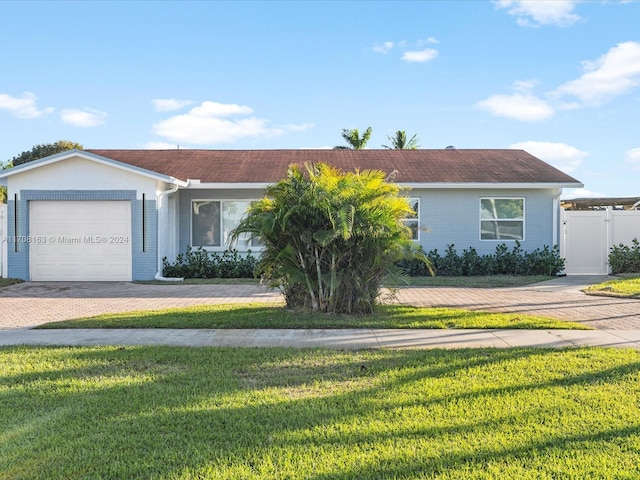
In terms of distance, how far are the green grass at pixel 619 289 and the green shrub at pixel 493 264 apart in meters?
2.72

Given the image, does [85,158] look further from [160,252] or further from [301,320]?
[301,320]

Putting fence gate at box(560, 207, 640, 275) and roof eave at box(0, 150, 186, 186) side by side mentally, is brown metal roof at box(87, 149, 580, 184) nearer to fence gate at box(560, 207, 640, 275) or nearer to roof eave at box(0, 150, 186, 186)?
fence gate at box(560, 207, 640, 275)

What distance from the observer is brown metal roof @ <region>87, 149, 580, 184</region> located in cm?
1814

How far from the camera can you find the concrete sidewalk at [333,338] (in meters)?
7.29

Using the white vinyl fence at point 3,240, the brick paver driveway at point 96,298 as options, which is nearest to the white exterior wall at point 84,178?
the white vinyl fence at point 3,240

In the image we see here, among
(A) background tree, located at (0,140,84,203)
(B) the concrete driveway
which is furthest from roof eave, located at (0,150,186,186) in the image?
(A) background tree, located at (0,140,84,203)

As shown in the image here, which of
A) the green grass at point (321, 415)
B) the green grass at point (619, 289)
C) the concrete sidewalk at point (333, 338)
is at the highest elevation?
the green grass at point (619, 289)

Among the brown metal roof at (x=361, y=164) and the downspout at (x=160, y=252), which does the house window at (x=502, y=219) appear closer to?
the brown metal roof at (x=361, y=164)

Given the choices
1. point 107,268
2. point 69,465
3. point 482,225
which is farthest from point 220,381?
point 482,225

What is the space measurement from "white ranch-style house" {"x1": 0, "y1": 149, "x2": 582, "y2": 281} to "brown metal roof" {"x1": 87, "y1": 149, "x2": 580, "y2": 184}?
4 centimetres

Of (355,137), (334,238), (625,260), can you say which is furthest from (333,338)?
(355,137)

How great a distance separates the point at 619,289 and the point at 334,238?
845 centimetres

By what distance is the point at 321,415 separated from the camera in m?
4.46

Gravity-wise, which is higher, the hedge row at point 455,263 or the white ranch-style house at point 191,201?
the white ranch-style house at point 191,201
